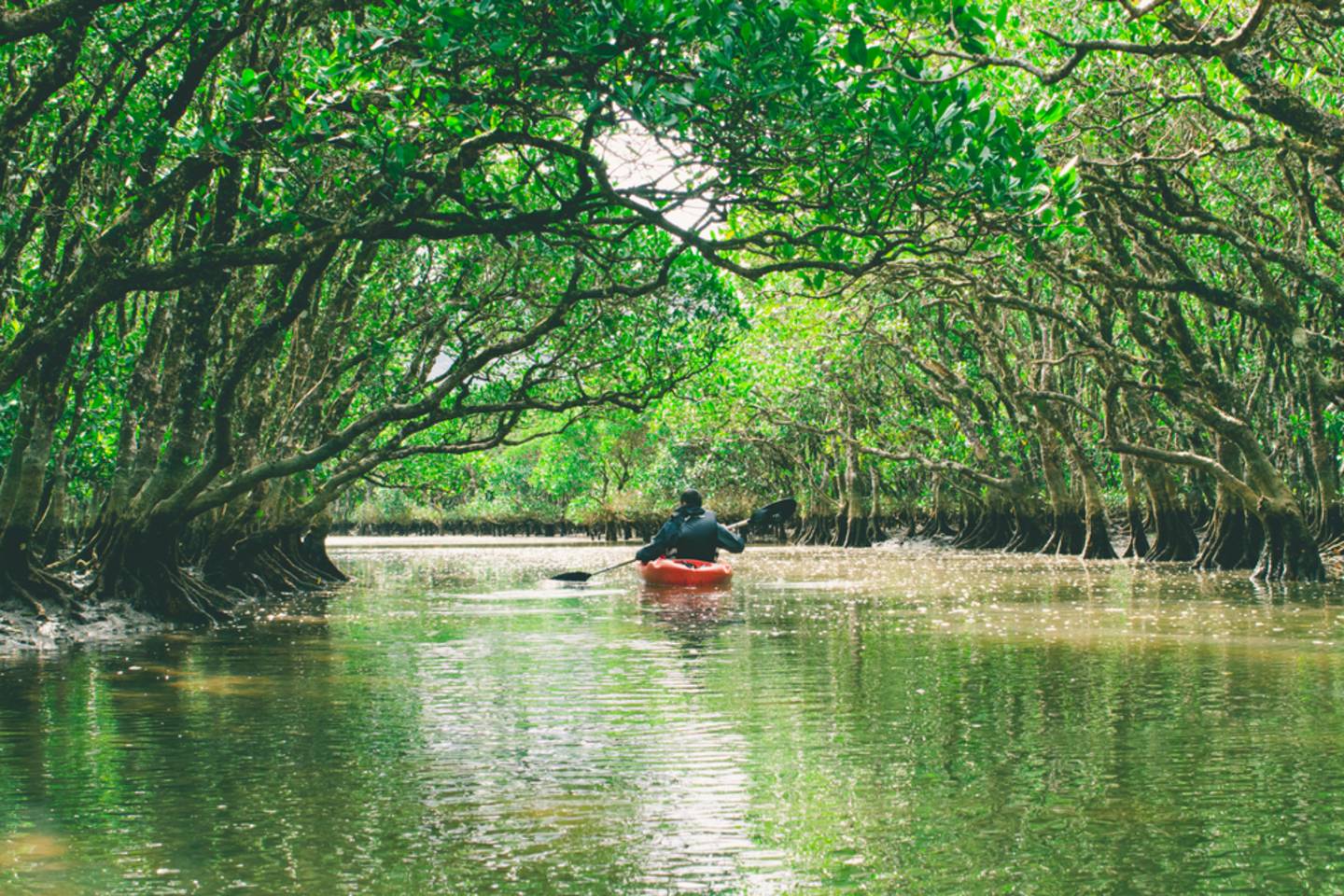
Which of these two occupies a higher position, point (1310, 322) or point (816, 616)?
point (1310, 322)

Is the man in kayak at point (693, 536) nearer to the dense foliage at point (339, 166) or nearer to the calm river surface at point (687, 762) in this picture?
the dense foliage at point (339, 166)

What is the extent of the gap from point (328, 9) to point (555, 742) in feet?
24.8

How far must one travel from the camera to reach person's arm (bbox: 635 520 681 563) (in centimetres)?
2341

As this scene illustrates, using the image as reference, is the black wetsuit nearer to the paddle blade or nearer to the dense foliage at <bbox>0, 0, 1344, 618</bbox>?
the dense foliage at <bbox>0, 0, 1344, 618</bbox>

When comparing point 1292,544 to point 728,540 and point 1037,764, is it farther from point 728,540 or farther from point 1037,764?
point 1037,764

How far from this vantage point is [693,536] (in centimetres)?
2322

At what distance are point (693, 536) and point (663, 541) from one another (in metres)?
0.74

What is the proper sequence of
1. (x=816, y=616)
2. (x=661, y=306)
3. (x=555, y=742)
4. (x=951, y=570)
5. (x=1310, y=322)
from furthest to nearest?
(x=951, y=570), (x=1310, y=322), (x=661, y=306), (x=816, y=616), (x=555, y=742)

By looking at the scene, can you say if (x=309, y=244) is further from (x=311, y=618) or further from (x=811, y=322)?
(x=811, y=322)

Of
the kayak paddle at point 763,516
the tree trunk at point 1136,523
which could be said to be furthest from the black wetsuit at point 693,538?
the tree trunk at point 1136,523

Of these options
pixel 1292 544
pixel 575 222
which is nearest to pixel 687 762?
pixel 575 222

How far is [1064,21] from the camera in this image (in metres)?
17.5

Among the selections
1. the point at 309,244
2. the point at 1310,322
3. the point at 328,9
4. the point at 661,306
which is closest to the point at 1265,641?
the point at 309,244

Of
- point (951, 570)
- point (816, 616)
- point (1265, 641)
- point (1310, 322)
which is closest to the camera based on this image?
point (1265, 641)
